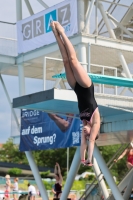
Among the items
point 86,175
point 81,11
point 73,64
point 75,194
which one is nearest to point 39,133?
point 81,11

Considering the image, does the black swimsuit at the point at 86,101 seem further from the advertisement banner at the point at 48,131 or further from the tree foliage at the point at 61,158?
the tree foliage at the point at 61,158

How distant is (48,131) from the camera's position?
22234 millimetres

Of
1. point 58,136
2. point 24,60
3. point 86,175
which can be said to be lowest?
point 86,175

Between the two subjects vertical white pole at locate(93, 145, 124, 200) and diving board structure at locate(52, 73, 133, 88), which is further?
vertical white pole at locate(93, 145, 124, 200)

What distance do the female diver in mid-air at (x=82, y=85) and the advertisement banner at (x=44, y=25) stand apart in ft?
47.6

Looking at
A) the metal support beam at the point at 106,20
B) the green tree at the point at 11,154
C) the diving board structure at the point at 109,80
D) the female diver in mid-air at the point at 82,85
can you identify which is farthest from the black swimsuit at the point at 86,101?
the green tree at the point at 11,154

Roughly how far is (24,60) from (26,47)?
29.4 inches

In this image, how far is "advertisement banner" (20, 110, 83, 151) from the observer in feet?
67.6

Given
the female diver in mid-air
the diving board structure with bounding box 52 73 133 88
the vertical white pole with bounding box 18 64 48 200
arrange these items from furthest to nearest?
1. the vertical white pole with bounding box 18 64 48 200
2. the diving board structure with bounding box 52 73 133 88
3. the female diver in mid-air

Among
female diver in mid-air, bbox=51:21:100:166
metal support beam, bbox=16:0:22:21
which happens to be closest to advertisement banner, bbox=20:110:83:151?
metal support beam, bbox=16:0:22:21

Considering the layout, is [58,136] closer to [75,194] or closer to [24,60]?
[24,60]

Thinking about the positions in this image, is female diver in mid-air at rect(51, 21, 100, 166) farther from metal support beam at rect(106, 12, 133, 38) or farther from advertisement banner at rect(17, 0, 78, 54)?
metal support beam at rect(106, 12, 133, 38)

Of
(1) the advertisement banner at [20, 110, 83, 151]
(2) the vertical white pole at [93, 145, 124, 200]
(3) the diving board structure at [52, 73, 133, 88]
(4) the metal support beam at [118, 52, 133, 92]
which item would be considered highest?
(4) the metal support beam at [118, 52, 133, 92]

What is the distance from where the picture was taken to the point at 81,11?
69.2 ft
